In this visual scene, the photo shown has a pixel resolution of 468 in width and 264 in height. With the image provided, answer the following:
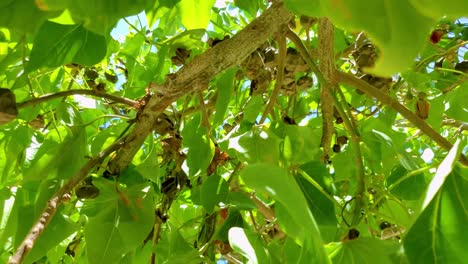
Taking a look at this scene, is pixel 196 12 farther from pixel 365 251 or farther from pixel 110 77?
pixel 110 77

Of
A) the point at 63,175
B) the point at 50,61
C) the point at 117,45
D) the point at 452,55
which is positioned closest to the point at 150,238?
the point at 63,175

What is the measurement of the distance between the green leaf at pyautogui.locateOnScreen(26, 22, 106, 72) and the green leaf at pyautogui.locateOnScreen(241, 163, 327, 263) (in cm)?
35

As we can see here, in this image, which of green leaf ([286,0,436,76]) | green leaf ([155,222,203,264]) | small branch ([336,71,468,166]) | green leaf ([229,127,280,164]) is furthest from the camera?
green leaf ([155,222,203,264])

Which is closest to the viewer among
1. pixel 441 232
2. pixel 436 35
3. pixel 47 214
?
pixel 441 232

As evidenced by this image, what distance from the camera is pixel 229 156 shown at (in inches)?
42.2

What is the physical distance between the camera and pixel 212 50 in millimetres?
758

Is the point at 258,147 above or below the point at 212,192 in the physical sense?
above

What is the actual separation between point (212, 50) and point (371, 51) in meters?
0.51

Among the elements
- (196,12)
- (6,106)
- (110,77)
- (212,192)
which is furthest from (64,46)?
(110,77)

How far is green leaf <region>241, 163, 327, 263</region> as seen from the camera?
428 mm

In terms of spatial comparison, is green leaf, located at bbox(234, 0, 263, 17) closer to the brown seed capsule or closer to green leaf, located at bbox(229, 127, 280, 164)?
green leaf, located at bbox(229, 127, 280, 164)

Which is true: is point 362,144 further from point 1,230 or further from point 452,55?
point 1,230

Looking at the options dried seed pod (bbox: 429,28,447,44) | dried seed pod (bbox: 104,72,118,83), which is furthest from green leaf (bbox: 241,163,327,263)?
dried seed pod (bbox: 104,72,118,83)

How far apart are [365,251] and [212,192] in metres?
0.34
